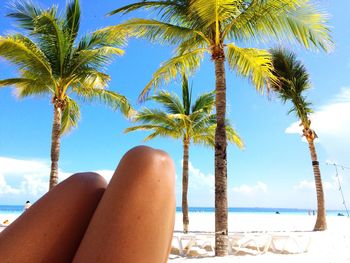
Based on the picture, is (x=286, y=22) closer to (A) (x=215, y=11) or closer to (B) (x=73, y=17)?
(A) (x=215, y=11)

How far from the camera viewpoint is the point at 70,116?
1594 centimetres

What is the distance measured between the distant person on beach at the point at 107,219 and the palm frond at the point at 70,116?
1430 centimetres

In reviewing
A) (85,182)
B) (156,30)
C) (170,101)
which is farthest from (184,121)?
(85,182)

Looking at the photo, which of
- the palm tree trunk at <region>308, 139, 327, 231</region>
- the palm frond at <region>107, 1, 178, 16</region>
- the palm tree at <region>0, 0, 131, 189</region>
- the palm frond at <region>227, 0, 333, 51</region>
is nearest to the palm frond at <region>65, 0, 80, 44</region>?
the palm tree at <region>0, 0, 131, 189</region>

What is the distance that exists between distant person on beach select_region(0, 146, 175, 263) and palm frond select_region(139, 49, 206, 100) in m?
8.71

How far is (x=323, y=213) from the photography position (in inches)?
639

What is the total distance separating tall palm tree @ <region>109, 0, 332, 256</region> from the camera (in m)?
8.55

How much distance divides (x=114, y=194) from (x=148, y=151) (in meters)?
0.14

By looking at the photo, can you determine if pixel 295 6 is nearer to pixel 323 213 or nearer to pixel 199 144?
pixel 323 213

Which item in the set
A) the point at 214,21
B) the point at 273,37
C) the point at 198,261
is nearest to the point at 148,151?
the point at 198,261

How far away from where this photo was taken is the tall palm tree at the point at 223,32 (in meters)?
8.55

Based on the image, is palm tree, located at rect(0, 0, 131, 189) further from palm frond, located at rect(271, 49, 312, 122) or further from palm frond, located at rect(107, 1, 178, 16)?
palm frond, located at rect(271, 49, 312, 122)

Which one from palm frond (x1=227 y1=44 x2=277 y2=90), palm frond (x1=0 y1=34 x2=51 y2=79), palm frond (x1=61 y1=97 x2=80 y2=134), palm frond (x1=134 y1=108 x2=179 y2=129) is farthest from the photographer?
palm frond (x1=134 y1=108 x2=179 y2=129)

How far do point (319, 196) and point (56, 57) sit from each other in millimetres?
12903
